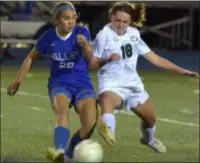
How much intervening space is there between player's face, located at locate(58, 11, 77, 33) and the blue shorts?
23.0 inches

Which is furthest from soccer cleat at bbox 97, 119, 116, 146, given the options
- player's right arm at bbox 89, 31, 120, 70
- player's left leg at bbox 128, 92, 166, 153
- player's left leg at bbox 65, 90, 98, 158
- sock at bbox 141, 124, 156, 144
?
sock at bbox 141, 124, 156, 144

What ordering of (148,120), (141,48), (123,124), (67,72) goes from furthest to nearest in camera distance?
1. (123,124)
2. (148,120)
3. (141,48)
4. (67,72)

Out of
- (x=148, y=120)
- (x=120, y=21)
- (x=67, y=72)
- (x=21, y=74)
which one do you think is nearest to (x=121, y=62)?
(x=120, y=21)

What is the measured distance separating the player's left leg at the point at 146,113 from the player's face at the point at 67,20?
1.08m

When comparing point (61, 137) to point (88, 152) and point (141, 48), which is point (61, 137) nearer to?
point (141, 48)

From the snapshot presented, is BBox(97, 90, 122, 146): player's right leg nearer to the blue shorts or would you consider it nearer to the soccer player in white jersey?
the soccer player in white jersey

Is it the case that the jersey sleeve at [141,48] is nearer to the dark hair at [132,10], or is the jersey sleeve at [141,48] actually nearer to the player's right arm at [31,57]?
the dark hair at [132,10]

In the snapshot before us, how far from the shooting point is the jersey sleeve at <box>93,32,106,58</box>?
770 centimetres

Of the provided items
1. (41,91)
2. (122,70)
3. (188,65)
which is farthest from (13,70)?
(122,70)

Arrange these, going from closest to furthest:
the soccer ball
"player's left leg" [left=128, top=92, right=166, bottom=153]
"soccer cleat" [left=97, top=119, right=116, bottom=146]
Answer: the soccer ball < "soccer cleat" [left=97, top=119, right=116, bottom=146] < "player's left leg" [left=128, top=92, right=166, bottom=153]

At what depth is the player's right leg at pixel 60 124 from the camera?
7.34 metres

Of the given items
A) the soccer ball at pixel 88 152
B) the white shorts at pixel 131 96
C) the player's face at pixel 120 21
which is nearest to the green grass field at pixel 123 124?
the white shorts at pixel 131 96

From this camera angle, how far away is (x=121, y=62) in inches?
311

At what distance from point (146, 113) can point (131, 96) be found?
329 millimetres
